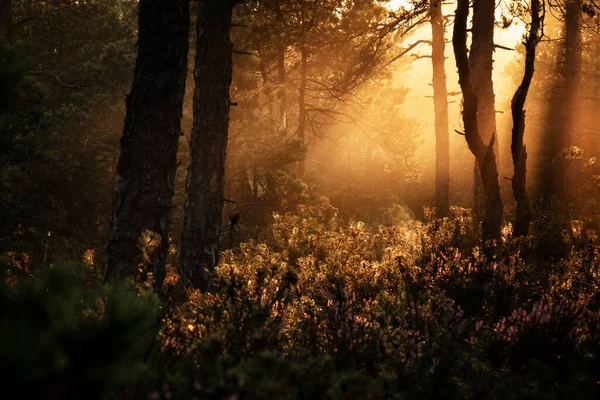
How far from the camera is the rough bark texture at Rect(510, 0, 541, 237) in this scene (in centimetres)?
697

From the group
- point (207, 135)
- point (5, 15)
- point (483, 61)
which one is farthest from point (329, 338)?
point (5, 15)

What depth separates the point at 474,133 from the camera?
7297 mm

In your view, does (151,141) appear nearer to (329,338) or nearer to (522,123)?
(329,338)

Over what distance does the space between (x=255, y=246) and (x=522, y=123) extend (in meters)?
3.82

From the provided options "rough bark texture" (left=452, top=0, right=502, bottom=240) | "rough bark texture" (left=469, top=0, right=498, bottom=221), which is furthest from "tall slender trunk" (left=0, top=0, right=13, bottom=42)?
"rough bark texture" (left=452, top=0, right=502, bottom=240)

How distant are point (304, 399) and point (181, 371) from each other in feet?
1.76

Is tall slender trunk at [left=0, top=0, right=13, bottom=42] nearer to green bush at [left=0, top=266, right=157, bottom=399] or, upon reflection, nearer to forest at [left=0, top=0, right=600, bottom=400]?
forest at [left=0, top=0, right=600, bottom=400]

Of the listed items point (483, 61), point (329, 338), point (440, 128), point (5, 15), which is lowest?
point (329, 338)

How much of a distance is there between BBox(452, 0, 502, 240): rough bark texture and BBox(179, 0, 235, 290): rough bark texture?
297 centimetres

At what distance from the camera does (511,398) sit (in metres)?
2.75

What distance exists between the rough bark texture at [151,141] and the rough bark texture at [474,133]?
3413mm

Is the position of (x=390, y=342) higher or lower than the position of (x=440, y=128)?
lower

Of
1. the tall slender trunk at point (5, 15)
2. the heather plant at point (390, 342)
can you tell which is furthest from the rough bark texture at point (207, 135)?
the tall slender trunk at point (5, 15)

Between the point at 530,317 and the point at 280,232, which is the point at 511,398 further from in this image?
the point at 280,232
